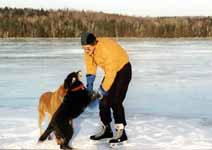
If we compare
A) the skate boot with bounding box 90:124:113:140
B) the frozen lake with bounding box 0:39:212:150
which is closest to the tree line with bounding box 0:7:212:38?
the frozen lake with bounding box 0:39:212:150

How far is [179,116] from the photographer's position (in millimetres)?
7090

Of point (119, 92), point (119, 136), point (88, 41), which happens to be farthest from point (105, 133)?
point (88, 41)

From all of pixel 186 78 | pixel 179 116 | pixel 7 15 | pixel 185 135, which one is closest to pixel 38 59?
pixel 186 78

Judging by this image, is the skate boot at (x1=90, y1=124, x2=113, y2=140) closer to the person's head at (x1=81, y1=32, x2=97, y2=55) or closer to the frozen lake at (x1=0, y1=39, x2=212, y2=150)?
the frozen lake at (x1=0, y1=39, x2=212, y2=150)

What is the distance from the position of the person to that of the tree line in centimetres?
2707

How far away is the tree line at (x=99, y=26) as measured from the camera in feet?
107

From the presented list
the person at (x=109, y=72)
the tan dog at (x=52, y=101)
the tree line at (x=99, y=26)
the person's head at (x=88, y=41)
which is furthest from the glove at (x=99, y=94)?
the tree line at (x=99, y=26)

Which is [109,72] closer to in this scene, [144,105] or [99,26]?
[144,105]

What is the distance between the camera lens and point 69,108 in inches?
190

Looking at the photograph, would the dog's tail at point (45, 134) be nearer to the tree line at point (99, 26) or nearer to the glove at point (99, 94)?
the glove at point (99, 94)

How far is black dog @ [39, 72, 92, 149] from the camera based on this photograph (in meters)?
4.79

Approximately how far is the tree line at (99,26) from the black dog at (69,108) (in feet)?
89.9

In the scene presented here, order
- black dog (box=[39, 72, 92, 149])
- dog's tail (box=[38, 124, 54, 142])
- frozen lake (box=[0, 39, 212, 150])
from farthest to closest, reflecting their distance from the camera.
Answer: frozen lake (box=[0, 39, 212, 150]), dog's tail (box=[38, 124, 54, 142]), black dog (box=[39, 72, 92, 149])

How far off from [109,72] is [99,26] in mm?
28556
